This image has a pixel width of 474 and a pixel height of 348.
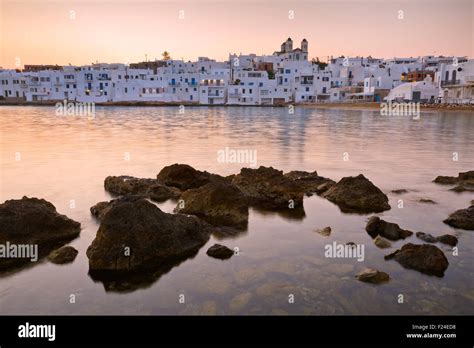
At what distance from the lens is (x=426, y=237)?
30.3 feet

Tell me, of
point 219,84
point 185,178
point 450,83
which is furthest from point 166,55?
point 185,178

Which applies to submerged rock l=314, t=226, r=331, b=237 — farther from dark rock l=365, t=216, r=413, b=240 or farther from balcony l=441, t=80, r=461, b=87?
balcony l=441, t=80, r=461, b=87

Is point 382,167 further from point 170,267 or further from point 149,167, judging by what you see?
point 170,267

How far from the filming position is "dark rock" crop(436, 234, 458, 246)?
8.81m

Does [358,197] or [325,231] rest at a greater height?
[358,197]

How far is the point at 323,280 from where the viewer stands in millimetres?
7438

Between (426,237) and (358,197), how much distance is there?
3008mm

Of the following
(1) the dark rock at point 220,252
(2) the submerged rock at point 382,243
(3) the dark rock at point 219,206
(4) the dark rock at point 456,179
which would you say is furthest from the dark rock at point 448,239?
(4) the dark rock at point 456,179

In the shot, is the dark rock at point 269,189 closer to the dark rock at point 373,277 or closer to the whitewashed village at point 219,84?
the dark rock at point 373,277

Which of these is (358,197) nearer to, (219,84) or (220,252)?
(220,252)

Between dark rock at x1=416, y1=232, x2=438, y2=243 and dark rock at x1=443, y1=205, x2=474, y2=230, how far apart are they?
1239 millimetres

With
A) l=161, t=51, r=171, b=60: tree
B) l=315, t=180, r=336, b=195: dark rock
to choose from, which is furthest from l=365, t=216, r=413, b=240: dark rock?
l=161, t=51, r=171, b=60: tree
